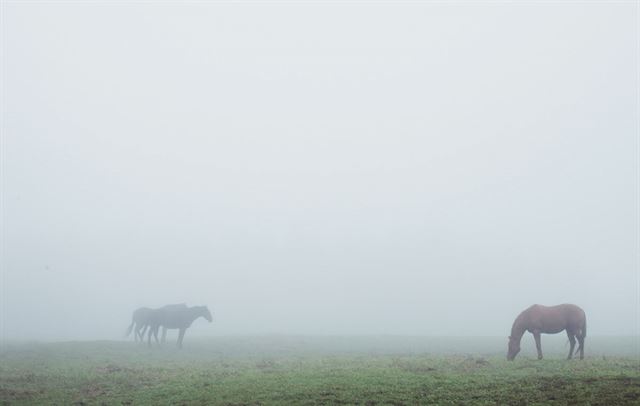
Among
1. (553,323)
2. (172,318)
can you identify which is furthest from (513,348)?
A: (172,318)

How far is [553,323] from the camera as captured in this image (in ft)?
86.3

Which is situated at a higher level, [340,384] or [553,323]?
[553,323]

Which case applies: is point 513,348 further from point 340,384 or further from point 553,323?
point 340,384

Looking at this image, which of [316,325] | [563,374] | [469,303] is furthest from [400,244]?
[563,374]

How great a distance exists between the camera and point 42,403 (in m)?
17.7

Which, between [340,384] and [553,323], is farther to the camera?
[553,323]

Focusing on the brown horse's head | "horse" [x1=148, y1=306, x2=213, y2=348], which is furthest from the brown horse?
"horse" [x1=148, y1=306, x2=213, y2=348]

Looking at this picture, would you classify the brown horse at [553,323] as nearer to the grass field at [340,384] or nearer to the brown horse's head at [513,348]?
the brown horse's head at [513,348]

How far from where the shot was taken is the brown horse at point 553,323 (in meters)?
25.9

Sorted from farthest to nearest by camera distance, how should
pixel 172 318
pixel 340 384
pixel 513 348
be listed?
pixel 172 318
pixel 513 348
pixel 340 384

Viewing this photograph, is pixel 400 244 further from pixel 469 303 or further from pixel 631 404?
pixel 631 404

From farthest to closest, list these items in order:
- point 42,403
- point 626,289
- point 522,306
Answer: point 626,289 < point 522,306 < point 42,403

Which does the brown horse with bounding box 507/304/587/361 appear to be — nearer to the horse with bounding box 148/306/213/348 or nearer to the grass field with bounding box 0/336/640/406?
the grass field with bounding box 0/336/640/406

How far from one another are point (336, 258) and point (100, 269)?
79764 mm
